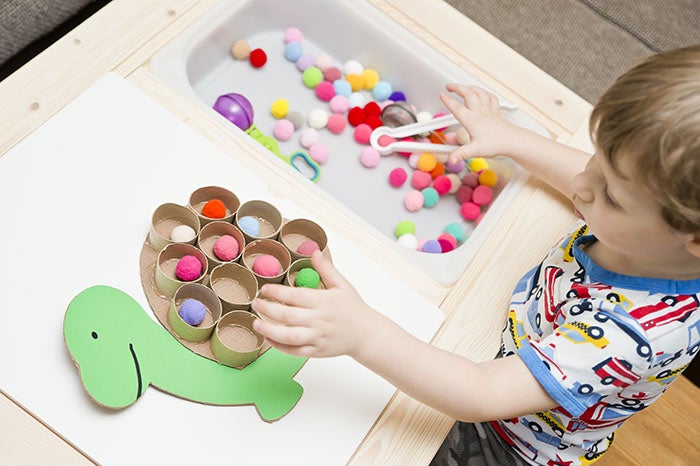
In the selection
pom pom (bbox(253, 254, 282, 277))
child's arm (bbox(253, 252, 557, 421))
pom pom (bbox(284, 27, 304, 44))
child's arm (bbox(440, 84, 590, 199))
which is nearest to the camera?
child's arm (bbox(253, 252, 557, 421))

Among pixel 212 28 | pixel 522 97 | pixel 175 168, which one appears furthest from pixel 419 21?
pixel 175 168

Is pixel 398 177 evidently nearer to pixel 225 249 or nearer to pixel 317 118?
pixel 317 118

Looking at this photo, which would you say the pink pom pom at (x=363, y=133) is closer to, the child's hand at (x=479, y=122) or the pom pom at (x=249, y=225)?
the child's hand at (x=479, y=122)

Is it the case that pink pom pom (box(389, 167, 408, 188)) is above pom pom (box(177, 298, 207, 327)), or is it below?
above

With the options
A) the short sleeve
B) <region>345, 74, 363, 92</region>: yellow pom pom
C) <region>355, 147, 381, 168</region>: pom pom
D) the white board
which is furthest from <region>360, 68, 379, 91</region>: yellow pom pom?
the short sleeve

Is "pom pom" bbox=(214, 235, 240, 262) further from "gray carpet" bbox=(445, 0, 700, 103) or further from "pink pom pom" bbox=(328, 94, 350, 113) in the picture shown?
"gray carpet" bbox=(445, 0, 700, 103)

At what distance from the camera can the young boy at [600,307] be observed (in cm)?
59

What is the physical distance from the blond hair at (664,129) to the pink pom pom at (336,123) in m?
0.53

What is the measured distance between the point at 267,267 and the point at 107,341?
0.58 ft

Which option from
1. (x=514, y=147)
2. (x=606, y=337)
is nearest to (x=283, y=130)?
(x=514, y=147)

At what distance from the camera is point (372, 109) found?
1120mm

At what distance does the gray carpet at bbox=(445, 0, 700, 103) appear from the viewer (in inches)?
59.2

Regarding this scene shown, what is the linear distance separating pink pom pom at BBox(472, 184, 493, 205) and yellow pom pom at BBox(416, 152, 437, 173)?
0.08m

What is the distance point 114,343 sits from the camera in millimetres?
706
